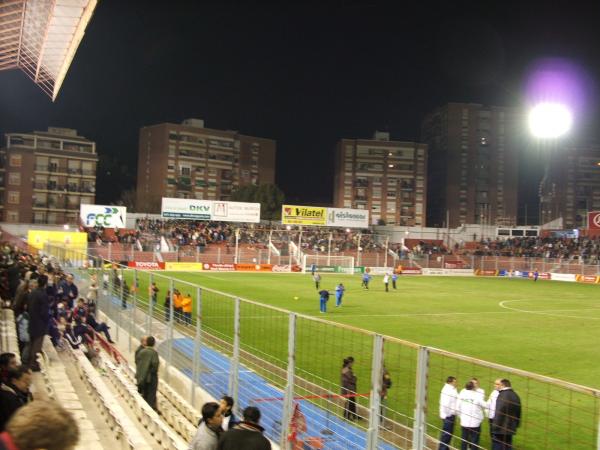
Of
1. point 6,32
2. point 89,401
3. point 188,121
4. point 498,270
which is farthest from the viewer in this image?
point 188,121

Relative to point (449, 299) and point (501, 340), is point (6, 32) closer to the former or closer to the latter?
point (501, 340)

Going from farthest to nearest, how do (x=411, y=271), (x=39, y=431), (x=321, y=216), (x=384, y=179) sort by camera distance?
(x=384, y=179) → (x=321, y=216) → (x=411, y=271) → (x=39, y=431)

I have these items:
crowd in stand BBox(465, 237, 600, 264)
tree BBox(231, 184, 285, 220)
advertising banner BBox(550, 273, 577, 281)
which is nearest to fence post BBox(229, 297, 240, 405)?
advertising banner BBox(550, 273, 577, 281)

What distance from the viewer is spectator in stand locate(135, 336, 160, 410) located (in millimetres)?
9453

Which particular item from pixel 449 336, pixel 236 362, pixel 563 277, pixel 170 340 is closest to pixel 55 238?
pixel 449 336

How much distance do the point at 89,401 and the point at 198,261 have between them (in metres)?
47.2

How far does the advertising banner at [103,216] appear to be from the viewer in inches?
2372

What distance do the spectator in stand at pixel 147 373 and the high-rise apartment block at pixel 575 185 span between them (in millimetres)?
119363

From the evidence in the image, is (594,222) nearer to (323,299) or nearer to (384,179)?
(384,179)

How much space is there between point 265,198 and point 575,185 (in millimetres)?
64384

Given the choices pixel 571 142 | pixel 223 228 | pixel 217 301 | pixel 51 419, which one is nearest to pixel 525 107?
pixel 571 142

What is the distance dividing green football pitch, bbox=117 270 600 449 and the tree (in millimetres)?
57647

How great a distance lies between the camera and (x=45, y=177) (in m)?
84.8

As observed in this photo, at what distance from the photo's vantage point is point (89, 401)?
1010cm
